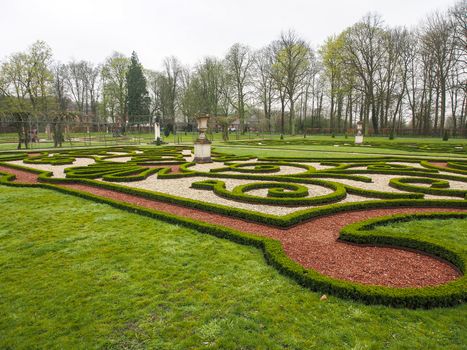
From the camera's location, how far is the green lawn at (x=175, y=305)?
2.95 metres

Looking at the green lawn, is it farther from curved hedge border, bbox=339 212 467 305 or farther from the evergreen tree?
the evergreen tree

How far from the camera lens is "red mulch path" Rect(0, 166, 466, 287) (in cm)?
404

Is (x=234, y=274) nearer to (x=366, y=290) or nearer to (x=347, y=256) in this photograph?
(x=366, y=290)

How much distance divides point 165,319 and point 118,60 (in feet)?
206

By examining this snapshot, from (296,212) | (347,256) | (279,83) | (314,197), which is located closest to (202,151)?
(314,197)

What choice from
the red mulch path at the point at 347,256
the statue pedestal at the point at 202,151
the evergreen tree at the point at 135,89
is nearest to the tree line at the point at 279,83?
the evergreen tree at the point at 135,89

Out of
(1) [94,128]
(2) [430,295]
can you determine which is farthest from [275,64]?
(2) [430,295]

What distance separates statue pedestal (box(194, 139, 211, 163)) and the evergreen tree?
143 ft

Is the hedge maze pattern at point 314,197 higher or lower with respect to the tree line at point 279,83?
lower

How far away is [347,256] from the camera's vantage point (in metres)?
4.69

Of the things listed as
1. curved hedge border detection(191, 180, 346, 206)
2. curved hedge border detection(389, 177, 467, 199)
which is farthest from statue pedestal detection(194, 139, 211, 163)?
curved hedge border detection(389, 177, 467, 199)

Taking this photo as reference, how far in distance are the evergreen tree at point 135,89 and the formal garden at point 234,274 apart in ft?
172

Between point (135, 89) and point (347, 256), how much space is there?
58.0 m

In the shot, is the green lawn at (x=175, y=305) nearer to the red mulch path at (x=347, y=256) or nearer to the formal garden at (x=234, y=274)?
the formal garden at (x=234, y=274)
